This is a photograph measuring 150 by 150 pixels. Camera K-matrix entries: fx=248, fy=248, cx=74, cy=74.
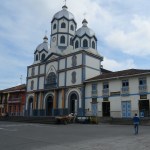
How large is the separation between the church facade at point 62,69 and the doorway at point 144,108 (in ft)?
30.8

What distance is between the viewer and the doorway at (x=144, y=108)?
3175 cm

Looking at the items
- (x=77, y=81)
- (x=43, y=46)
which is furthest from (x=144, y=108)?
(x=43, y=46)

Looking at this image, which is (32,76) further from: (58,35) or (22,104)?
(58,35)

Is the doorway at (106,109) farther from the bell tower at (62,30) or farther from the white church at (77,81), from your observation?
the bell tower at (62,30)

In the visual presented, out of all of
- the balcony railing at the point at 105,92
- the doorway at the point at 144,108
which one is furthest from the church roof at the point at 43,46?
the doorway at the point at 144,108

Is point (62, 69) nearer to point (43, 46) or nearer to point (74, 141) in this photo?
point (43, 46)

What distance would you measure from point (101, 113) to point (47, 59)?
1665 cm

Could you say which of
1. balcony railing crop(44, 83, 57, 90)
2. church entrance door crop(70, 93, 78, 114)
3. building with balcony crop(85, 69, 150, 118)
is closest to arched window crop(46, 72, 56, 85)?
balcony railing crop(44, 83, 57, 90)

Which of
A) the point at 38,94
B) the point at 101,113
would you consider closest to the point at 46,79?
the point at 38,94

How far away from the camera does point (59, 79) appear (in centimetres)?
4328

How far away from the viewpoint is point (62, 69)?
43062 mm

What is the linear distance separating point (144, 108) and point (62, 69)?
54.1 feet

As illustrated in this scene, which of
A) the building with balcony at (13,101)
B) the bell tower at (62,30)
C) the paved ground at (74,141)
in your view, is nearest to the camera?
the paved ground at (74,141)

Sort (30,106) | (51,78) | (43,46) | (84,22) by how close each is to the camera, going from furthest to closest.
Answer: (43,46)
(30,106)
(84,22)
(51,78)
